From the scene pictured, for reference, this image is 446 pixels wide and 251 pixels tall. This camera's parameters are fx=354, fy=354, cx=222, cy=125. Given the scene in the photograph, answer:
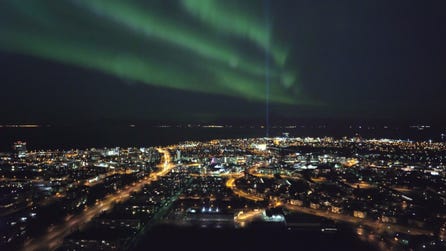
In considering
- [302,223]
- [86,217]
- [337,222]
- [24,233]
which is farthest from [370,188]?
[24,233]

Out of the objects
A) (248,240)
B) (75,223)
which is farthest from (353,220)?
(75,223)

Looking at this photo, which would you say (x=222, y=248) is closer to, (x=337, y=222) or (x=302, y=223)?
(x=302, y=223)

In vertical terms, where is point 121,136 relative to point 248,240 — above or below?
above

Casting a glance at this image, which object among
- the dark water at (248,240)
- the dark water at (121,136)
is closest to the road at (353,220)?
the dark water at (248,240)

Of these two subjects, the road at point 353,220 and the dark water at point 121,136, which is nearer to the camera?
the road at point 353,220

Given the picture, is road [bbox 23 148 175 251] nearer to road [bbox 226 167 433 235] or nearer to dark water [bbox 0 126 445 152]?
road [bbox 226 167 433 235]

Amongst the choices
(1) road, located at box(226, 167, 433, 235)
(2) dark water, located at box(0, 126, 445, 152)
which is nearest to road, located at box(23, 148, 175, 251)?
(1) road, located at box(226, 167, 433, 235)

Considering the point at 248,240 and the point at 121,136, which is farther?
the point at 121,136

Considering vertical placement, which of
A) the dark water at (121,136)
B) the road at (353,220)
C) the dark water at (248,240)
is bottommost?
the dark water at (248,240)

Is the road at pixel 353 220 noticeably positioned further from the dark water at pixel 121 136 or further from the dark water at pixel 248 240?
the dark water at pixel 121 136

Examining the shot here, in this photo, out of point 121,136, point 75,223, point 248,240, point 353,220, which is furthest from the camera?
point 121,136

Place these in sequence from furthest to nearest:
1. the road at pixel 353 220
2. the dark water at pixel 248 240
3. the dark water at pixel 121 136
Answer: the dark water at pixel 121 136
the road at pixel 353 220
the dark water at pixel 248 240

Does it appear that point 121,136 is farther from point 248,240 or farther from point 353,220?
point 248,240
